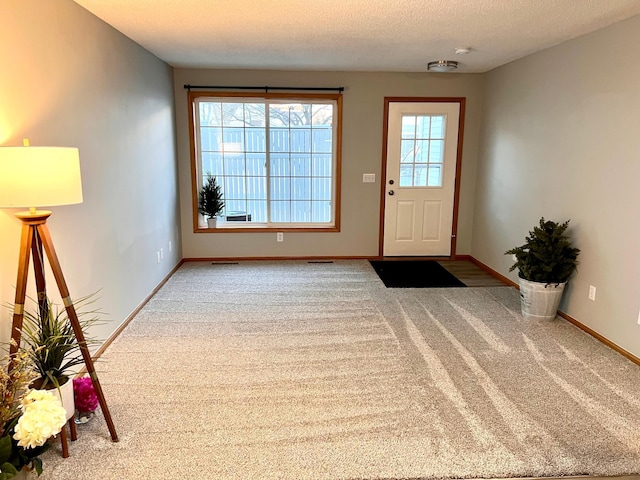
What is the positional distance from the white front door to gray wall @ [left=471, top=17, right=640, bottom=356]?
2.67 feet

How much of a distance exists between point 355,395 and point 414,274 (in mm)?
→ 2675

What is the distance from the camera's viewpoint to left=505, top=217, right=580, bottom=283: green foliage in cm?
348

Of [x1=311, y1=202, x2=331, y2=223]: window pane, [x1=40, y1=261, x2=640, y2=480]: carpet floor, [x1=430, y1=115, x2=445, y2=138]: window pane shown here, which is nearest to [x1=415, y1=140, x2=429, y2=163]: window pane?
[x1=430, y1=115, x2=445, y2=138]: window pane

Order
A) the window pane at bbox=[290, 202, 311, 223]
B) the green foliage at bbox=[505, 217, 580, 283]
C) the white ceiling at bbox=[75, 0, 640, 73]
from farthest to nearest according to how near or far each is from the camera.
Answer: the window pane at bbox=[290, 202, 311, 223], the green foliage at bbox=[505, 217, 580, 283], the white ceiling at bbox=[75, 0, 640, 73]

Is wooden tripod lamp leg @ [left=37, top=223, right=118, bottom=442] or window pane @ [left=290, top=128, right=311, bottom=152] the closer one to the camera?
wooden tripod lamp leg @ [left=37, top=223, right=118, bottom=442]

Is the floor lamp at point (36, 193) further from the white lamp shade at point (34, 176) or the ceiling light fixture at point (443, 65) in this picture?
the ceiling light fixture at point (443, 65)

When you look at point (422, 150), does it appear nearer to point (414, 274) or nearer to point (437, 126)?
point (437, 126)

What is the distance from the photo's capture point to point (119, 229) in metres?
3.40

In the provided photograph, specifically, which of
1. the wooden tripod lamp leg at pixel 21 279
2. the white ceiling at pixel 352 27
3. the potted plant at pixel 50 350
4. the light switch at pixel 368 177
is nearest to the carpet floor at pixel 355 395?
the potted plant at pixel 50 350

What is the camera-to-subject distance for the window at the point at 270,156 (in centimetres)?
531

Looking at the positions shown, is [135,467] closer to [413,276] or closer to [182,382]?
[182,382]

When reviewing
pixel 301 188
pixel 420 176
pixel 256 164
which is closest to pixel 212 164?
pixel 256 164

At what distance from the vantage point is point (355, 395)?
256 centimetres

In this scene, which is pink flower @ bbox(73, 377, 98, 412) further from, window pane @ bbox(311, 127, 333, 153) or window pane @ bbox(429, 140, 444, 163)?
window pane @ bbox(429, 140, 444, 163)
